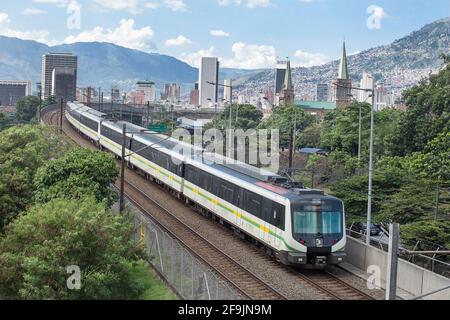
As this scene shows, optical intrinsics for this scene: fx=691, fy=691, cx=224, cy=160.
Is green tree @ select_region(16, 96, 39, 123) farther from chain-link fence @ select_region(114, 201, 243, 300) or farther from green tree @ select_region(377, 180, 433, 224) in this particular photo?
chain-link fence @ select_region(114, 201, 243, 300)

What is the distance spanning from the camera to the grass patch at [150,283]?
21.3m

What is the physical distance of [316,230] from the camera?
23328mm

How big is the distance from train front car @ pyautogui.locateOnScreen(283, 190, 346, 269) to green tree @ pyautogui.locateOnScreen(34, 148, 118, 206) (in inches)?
328

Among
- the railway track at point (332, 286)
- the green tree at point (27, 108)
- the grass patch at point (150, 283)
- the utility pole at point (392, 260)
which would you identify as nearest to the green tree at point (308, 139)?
the railway track at point (332, 286)

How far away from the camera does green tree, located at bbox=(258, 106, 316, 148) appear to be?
8196 centimetres

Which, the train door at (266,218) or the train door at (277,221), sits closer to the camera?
the train door at (277,221)

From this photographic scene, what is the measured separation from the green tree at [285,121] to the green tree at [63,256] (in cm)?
5878

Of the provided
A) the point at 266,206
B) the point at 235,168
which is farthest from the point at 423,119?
the point at 266,206

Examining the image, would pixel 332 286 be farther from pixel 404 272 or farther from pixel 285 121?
pixel 285 121

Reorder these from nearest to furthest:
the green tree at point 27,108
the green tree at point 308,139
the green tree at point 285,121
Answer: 1. the green tree at point 308,139
2. the green tree at point 285,121
3. the green tree at point 27,108

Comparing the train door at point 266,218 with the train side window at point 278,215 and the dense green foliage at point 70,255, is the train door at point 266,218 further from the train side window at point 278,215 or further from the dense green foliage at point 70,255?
the dense green foliage at point 70,255

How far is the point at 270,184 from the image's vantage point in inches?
1053
